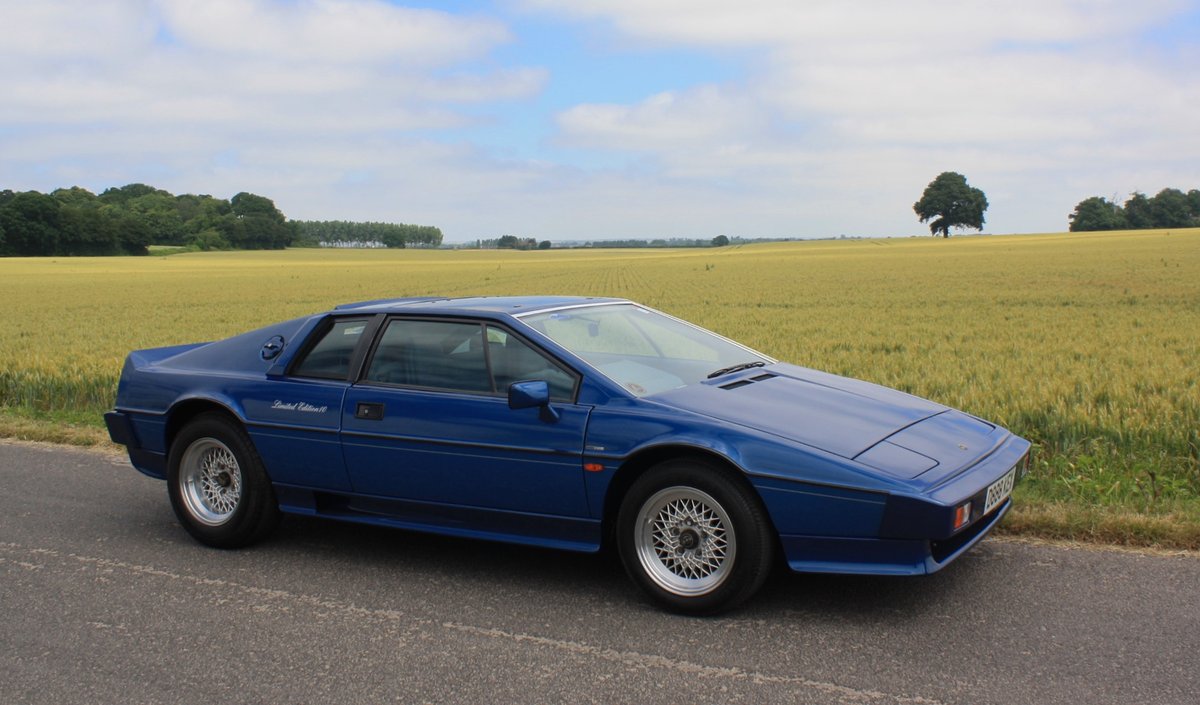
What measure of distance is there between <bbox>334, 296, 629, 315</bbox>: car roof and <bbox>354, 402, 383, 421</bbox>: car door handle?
0.54 m

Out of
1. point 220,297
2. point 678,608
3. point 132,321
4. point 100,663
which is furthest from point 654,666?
point 220,297

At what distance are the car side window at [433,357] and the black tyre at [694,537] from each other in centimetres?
97

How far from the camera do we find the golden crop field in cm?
646

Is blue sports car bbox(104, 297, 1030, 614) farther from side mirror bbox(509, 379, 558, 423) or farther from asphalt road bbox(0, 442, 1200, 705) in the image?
asphalt road bbox(0, 442, 1200, 705)

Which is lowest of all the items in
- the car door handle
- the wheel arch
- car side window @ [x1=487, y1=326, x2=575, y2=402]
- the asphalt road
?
the asphalt road

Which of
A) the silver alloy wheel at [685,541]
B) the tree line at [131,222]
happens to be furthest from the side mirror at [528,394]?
the tree line at [131,222]

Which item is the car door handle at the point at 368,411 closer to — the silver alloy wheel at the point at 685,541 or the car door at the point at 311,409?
the car door at the point at 311,409

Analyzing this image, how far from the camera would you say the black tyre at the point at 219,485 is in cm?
525

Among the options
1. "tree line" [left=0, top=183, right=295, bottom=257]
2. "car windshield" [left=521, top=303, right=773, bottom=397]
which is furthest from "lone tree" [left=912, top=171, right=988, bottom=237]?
"car windshield" [left=521, top=303, right=773, bottom=397]

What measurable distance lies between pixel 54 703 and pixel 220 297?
3667 cm

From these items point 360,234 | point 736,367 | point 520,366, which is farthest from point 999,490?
point 360,234

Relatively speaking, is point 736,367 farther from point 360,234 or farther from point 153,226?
point 360,234

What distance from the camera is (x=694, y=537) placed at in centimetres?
412

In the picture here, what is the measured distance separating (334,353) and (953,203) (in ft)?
429
